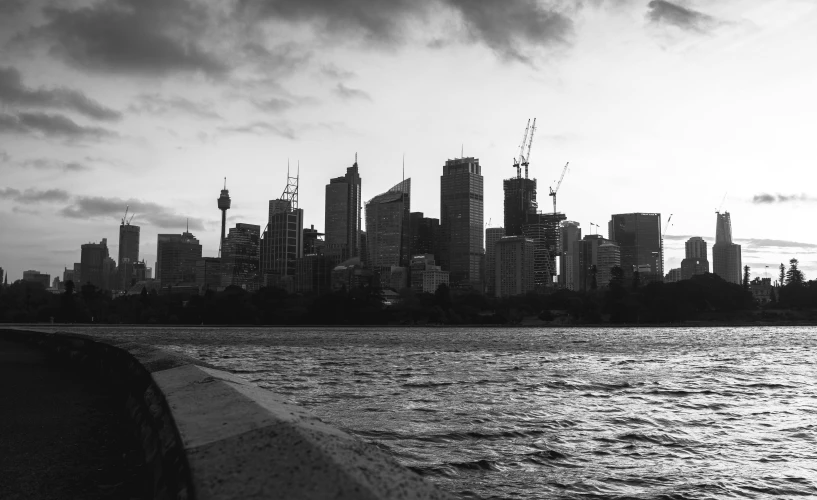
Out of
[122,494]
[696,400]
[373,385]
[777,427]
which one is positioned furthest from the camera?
[373,385]

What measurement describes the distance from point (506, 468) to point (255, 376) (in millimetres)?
19206

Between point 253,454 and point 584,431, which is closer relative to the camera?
point 253,454

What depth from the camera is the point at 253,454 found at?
3.25 m

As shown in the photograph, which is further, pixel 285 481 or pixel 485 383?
pixel 485 383

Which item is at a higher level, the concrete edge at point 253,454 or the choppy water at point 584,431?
the concrete edge at point 253,454

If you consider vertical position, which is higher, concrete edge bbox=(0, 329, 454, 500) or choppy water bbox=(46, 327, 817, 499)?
concrete edge bbox=(0, 329, 454, 500)

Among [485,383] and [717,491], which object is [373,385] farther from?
[717,491]

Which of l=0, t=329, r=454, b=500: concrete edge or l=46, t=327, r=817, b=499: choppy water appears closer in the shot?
l=0, t=329, r=454, b=500: concrete edge

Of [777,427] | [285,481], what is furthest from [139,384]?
[777,427]

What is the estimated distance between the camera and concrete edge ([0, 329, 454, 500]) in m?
2.82

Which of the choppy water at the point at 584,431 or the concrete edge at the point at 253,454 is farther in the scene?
the choppy water at the point at 584,431

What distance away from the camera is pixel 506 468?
35.0ft

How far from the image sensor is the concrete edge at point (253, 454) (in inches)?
111

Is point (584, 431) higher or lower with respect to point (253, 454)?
lower
